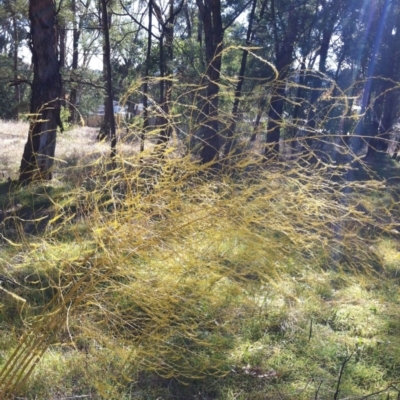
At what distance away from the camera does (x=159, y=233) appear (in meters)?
1.84

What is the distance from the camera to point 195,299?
2363 mm

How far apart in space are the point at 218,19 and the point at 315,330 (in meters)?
7.47

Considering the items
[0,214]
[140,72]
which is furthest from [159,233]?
[140,72]

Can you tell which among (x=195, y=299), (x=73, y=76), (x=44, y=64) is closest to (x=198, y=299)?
(x=195, y=299)

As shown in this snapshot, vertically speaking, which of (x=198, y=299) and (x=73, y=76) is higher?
(x=73, y=76)

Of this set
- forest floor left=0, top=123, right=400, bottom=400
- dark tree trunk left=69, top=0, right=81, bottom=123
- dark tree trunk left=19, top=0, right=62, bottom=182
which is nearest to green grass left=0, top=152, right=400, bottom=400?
forest floor left=0, top=123, right=400, bottom=400

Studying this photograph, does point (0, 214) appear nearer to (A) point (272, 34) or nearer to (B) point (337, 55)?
(A) point (272, 34)

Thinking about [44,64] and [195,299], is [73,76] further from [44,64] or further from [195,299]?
[195,299]

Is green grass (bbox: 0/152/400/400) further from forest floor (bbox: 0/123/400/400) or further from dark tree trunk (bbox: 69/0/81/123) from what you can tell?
dark tree trunk (bbox: 69/0/81/123)

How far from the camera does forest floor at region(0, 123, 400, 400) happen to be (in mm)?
1887

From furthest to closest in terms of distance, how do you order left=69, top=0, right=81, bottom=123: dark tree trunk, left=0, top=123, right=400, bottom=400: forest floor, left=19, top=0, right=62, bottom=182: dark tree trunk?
left=69, top=0, right=81, bottom=123: dark tree trunk < left=19, top=0, right=62, bottom=182: dark tree trunk < left=0, top=123, right=400, bottom=400: forest floor

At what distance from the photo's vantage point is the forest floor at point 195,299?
189 cm

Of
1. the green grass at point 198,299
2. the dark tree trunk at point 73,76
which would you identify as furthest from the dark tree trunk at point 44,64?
the green grass at point 198,299

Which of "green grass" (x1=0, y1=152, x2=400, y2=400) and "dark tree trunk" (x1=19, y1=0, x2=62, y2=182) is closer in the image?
"green grass" (x1=0, y1=152, x2=400, y2=400)
